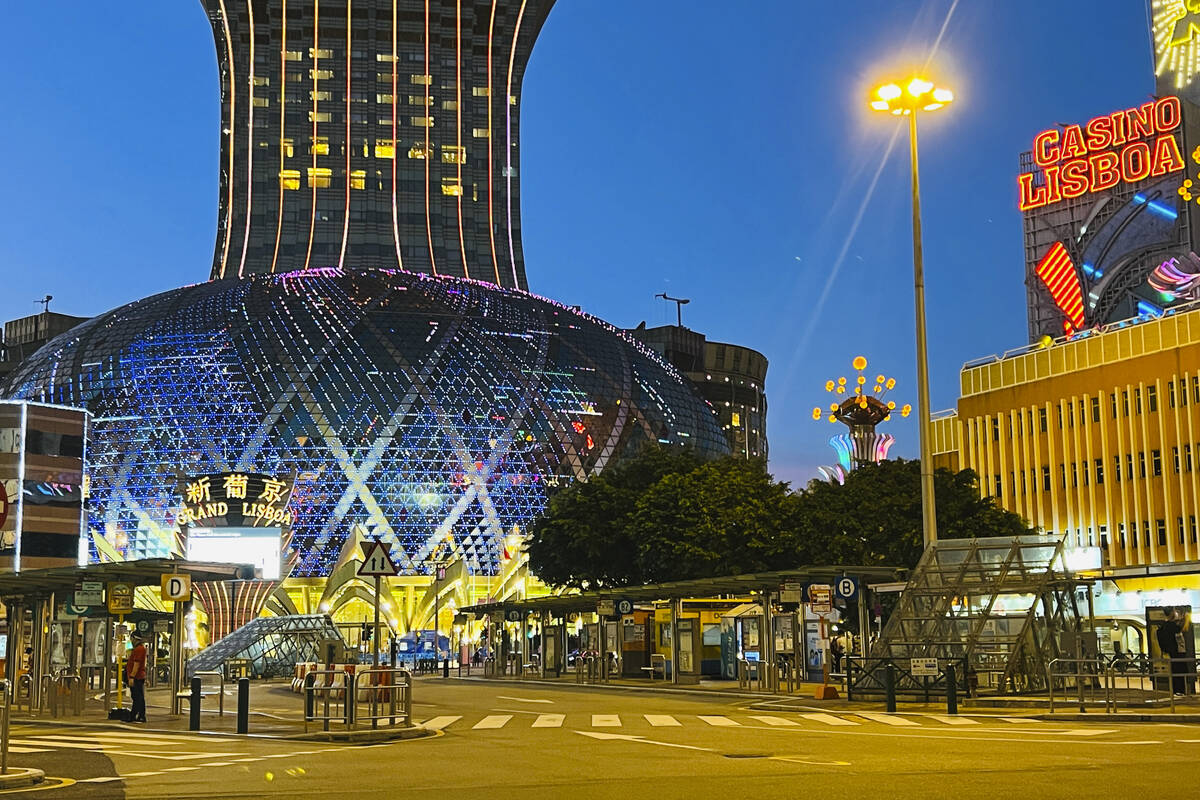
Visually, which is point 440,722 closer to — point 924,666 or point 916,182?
point 924,666

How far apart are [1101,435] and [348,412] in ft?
181

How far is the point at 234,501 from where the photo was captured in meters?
96.6

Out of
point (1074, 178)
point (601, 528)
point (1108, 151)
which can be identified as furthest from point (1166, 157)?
point (601, 528)

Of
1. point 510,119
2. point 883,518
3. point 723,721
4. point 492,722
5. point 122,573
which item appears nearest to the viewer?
point 723,721

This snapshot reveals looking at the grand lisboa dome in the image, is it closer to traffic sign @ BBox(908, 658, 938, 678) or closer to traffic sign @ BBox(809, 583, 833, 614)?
traffic sign @ BBox(809, 583, 833, 614)

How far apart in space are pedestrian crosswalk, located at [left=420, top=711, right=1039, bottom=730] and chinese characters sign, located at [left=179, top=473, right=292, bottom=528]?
64.6 metres

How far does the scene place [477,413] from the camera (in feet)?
374

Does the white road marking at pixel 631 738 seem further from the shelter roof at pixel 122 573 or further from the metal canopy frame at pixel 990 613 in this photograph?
the shelter roof at pixel 122 573

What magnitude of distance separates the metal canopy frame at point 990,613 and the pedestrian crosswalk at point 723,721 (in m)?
3.60

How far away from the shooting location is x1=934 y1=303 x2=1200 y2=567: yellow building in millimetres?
73438

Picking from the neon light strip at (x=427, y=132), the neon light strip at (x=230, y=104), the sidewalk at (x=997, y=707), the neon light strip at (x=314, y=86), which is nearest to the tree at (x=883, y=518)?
the sidewalk at (x=997, y=707)

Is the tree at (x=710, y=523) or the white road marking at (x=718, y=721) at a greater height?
the tree at (x=710, y=523)

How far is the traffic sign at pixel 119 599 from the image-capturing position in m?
37.2

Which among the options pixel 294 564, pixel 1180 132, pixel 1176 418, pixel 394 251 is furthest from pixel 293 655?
pixel 394 251
